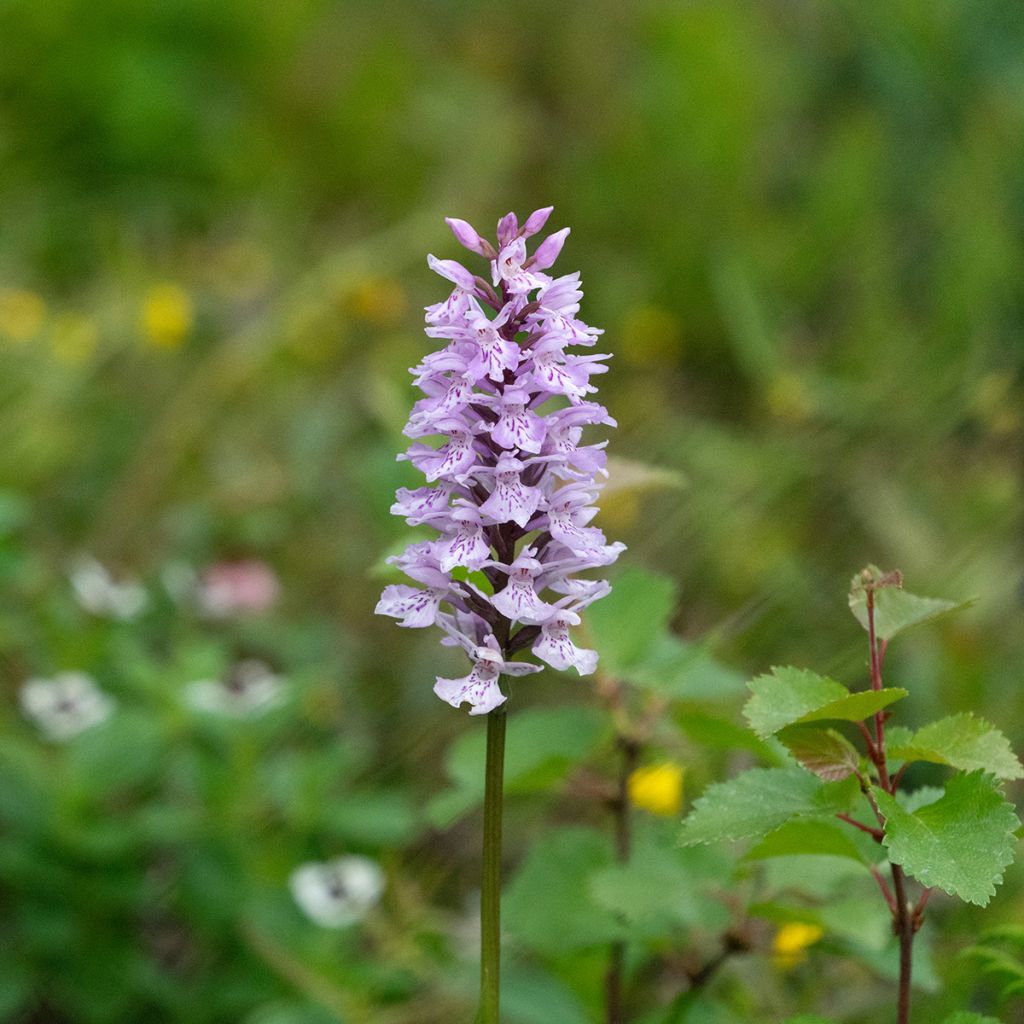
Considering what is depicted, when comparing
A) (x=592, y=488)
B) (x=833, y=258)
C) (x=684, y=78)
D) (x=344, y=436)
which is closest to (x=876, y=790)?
(x=592, y=488)

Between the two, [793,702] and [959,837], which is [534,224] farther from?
[959,837]

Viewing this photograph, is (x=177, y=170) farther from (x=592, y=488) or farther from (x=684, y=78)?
(x=592, y=488)

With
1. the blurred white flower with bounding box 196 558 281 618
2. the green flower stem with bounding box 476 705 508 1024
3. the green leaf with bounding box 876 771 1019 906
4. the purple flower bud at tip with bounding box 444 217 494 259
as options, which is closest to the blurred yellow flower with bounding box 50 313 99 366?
the blurred white flower with bounding box 196 558 281 618

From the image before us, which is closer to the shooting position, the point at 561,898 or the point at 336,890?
the point at 561,898

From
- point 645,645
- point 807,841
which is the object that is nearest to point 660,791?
point 645,645

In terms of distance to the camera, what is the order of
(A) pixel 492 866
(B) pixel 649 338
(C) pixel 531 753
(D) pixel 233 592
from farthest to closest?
(B) pixel 649 338, (D) pixel 233 592, (C) pixel 531 753, (A) pixel 492 866

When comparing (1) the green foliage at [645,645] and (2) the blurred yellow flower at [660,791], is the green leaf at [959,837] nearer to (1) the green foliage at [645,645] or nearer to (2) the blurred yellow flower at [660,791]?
(1) the green foliage at [645,645]
